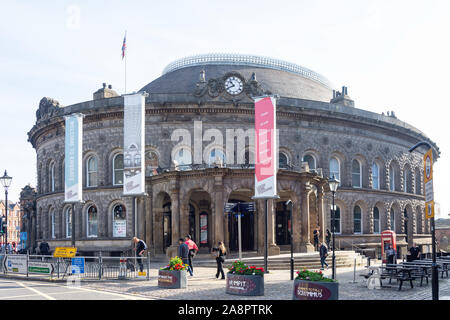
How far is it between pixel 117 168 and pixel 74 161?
37.9ft

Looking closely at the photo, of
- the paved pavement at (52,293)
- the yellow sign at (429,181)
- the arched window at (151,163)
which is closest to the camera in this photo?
the yellow sign at (429,181)

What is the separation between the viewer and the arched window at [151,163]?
112 feet

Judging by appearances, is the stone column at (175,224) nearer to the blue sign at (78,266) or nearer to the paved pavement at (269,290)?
the paved pavement at (269,290)

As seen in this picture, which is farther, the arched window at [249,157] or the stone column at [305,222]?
the arched window at [249,157]

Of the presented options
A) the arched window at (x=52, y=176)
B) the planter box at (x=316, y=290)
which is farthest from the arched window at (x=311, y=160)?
the planter box at (x=316, y=290)

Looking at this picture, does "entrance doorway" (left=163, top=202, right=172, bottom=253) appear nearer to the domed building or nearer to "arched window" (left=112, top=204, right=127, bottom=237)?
the domed building

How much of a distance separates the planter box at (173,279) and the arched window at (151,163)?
15.3 meters

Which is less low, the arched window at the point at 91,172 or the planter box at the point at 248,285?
the arched window at the point at 91,172

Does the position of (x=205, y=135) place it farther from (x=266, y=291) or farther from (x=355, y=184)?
(x=266, y=291)

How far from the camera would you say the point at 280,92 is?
43.8m

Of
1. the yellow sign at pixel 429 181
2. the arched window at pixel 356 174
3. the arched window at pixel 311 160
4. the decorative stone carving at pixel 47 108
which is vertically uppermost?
the decorative stone carving at pixel 47 108

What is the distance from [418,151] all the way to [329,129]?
48.3 ft

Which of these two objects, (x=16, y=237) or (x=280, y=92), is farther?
(x=16, y=237)
